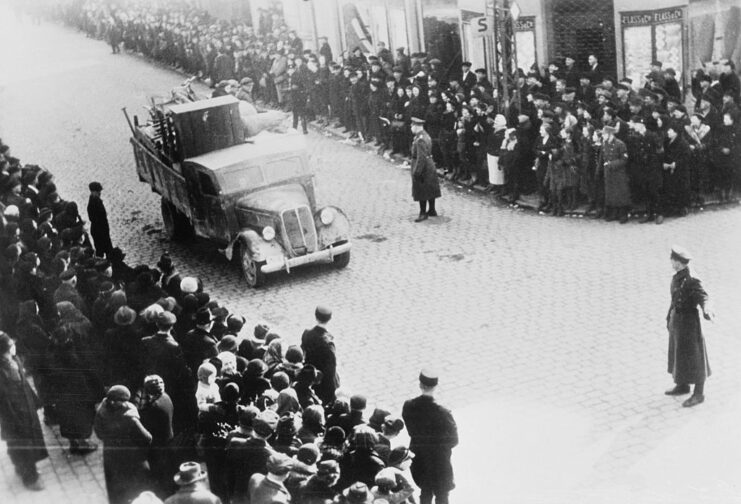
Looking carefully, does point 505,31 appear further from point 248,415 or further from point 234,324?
point 248,415

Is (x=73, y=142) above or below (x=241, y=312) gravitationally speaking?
above

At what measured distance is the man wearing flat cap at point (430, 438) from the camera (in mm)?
7590

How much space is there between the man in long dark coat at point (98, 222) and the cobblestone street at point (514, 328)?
1383 millimetres

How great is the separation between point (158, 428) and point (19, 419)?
1.64m

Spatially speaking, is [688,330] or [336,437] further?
[688,330]

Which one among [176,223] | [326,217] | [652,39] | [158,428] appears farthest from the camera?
[652,39]

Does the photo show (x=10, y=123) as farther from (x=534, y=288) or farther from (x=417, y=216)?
(x=534, y=288)

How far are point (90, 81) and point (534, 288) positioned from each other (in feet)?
78.6

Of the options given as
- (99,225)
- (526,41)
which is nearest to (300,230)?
(99,225)

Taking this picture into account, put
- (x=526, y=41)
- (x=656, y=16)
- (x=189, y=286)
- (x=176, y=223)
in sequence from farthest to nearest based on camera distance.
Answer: (x=526, y=41)
(x=656, y=16)
(x=176, y=223)
(x=189, y=286)

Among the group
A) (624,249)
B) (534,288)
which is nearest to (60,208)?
(534,288)

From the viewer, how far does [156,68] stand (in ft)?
117

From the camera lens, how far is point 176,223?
17234 mm

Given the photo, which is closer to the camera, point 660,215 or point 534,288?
point 534,288
